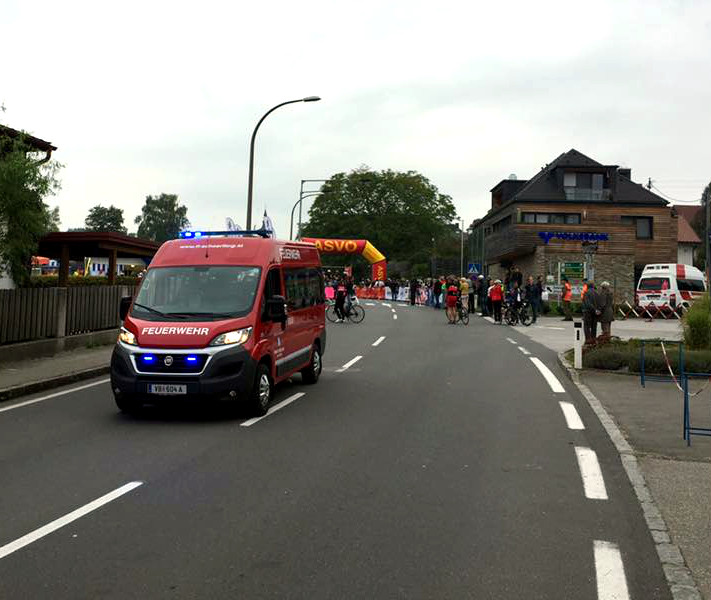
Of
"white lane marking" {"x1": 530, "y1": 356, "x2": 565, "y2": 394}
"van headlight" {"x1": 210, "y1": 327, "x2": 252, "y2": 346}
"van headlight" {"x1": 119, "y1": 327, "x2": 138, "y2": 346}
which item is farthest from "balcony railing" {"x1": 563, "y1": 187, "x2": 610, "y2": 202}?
"van headlight" {"x1": 119, "y1": 327, "x2": 138, "y2": 346}

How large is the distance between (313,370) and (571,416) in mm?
4335

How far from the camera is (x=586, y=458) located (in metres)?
6.80

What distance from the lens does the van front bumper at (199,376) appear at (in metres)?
8.10

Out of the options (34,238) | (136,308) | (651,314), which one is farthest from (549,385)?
(651,314)

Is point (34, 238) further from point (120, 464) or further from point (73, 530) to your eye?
point (73, 530)

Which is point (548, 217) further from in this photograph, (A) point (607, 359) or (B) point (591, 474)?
(B) point (591, 474)

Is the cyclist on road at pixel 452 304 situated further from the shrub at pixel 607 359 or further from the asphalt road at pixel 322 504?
the asphalt road at pixel 322 504

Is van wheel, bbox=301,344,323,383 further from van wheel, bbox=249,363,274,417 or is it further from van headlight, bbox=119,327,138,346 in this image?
van headlight, bbox=119,327,138,346

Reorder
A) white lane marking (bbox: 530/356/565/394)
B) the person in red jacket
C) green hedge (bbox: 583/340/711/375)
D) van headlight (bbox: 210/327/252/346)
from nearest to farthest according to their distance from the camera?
van headlight (bbox: 210/327/252/346) → white lane marking (bbox: 530/356/565/394) → green hedge (bbox: 583/340/711/375) → the person in red jacket

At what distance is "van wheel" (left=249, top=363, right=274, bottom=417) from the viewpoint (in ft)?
28.2

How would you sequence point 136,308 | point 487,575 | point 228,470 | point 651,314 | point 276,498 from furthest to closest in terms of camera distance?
point 651,314
point 136,308
point 228,470
point 276,498
point 487,575

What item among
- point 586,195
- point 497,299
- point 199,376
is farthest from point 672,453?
point 586,195

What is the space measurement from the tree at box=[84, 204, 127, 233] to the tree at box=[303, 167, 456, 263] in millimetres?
69551

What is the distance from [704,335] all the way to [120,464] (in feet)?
41.0
